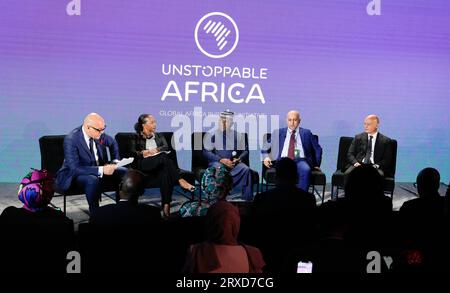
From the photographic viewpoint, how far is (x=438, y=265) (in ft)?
8.37

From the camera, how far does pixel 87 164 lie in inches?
212

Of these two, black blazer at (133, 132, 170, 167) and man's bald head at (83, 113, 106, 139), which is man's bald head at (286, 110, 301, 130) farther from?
man's bald head at (83, 113, 106, 139)

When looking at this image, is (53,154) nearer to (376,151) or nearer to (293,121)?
(293,121)

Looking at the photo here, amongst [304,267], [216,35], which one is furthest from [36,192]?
[216,35]

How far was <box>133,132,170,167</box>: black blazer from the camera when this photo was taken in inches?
231

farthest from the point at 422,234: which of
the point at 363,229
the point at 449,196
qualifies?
the point at 449,196

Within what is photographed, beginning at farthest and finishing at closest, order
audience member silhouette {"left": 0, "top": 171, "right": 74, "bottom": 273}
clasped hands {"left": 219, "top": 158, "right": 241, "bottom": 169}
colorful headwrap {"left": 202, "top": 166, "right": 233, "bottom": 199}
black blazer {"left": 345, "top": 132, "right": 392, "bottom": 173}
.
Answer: black blazer {"left": 345, "top": 132, "right": 392, "bottom": 173}
clasped hands {"left": 219, "top": 158, "right": 241, "bottom": 169}
colorful headwrap {"left": 202, "top": 166, "right": 233, "bottom": 199}
audience member silhouette {"left": 0, "top": 171, "right": 74, "bottom": 273}

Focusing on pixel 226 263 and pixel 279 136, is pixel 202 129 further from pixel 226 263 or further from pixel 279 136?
pixel 226 263

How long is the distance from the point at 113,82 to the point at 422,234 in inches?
189

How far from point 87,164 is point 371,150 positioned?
9.98ft

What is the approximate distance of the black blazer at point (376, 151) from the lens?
20.5ft

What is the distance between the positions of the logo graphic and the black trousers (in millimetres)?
1715

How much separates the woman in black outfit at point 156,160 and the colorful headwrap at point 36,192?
2.18 meters

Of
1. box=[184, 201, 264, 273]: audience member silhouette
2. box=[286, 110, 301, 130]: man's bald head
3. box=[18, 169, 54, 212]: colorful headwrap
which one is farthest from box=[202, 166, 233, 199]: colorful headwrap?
box=[286, 110, 301, 130]: man's bald head
